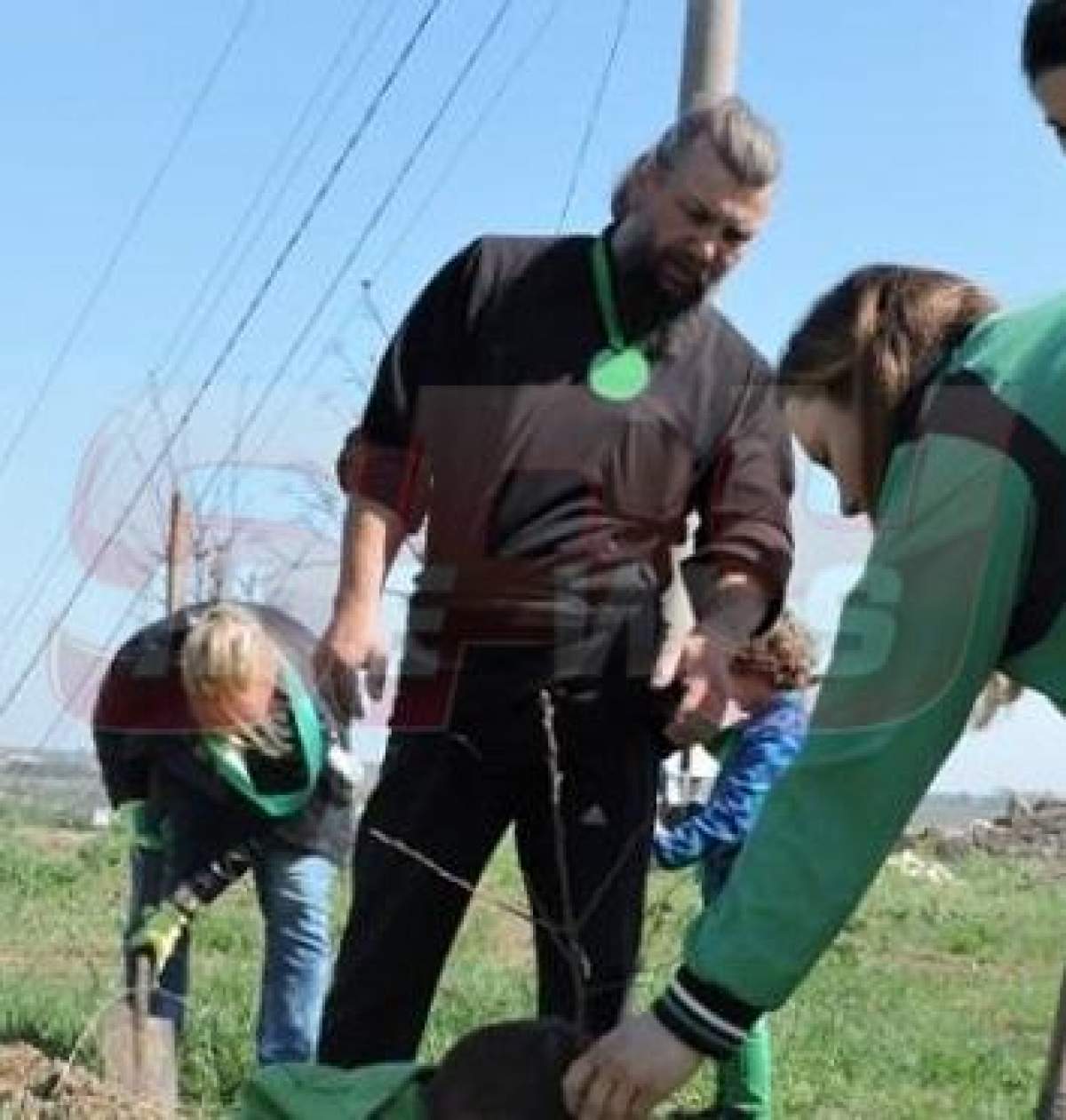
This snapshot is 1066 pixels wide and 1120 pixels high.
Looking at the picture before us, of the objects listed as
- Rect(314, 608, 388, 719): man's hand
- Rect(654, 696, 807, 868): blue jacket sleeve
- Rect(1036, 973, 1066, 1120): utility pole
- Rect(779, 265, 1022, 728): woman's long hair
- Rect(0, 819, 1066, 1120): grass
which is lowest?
Rect(0, 819, 1066, 1120): grass

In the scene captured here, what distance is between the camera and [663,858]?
5305 millimetres

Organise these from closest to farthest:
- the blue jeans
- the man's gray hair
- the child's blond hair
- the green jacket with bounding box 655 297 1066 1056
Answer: the green jacket with bounding box 655 297 1066 1056, the man's gray hair, the child's blond hair, the blue jeans

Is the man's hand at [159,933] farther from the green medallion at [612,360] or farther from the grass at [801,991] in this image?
the green medallion at [612,360]

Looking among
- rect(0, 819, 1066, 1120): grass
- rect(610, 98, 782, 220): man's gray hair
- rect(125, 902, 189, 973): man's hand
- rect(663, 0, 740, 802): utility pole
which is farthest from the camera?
rect(663, 0, 740, 802): utility pole

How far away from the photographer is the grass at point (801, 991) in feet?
19.2

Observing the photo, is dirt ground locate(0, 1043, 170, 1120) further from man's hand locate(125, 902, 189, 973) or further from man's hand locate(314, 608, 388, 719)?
man's hand locate(314, 608, 388, 719)

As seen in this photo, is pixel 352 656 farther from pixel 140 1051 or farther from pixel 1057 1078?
pixel 140 1051

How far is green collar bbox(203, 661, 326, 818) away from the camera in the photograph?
17.4 ft

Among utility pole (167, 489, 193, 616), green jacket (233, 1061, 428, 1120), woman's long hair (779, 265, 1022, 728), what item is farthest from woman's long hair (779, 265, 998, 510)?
utility pole (167, 489, 193, 616)

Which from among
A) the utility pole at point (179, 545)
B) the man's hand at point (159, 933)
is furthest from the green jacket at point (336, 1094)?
the utility pole at point (179, 545)

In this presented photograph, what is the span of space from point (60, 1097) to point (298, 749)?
97 centimetres

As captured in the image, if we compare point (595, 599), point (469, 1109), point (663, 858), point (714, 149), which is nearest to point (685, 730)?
point (595, 599)

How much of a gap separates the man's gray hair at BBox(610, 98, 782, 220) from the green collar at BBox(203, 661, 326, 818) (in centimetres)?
216

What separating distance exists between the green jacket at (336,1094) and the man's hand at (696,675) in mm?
976
